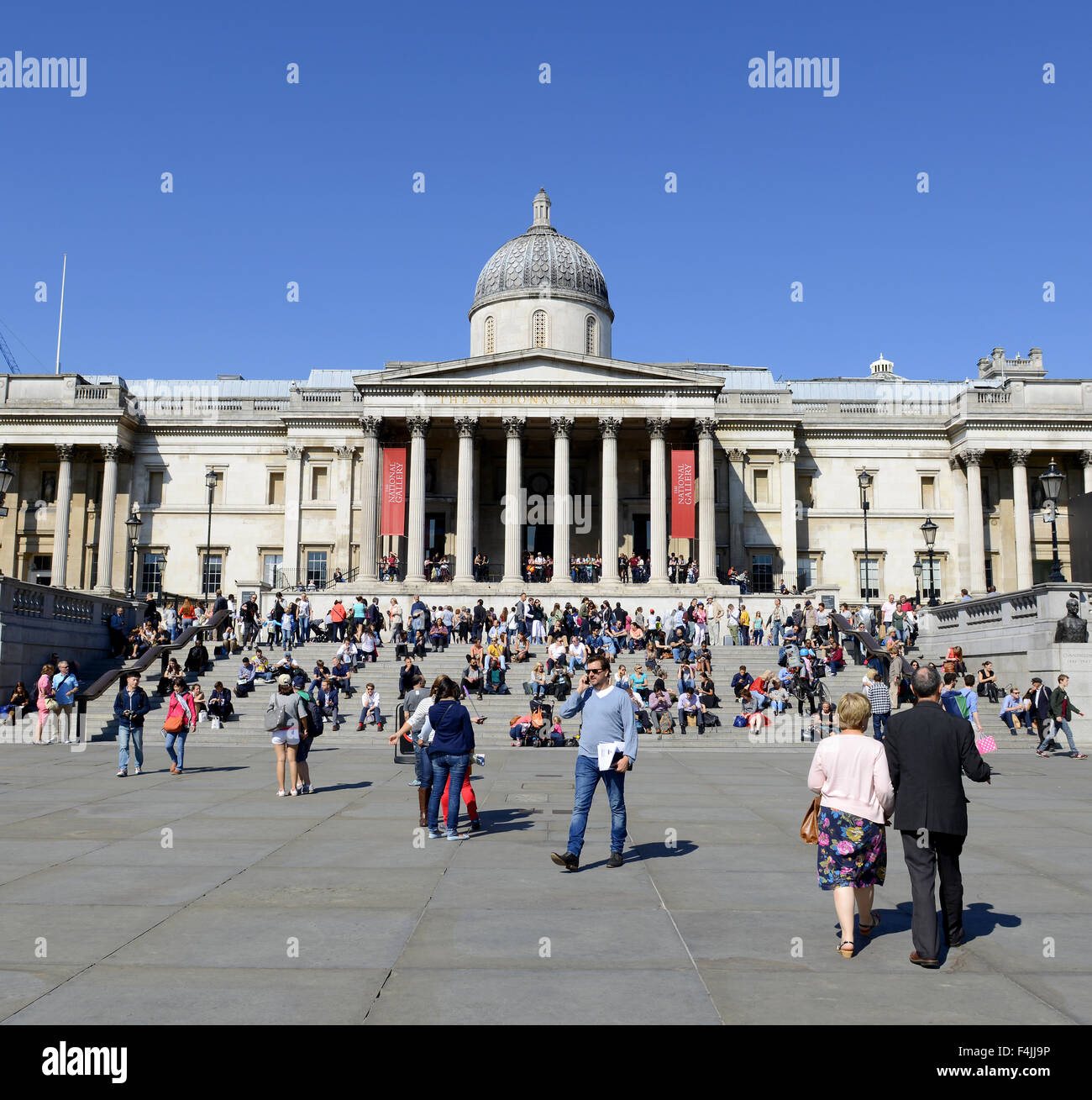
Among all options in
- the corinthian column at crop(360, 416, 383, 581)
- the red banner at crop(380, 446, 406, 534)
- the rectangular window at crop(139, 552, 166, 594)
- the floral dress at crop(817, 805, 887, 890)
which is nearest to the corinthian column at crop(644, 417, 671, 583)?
the red banner at crop(380, 446, 406, 534)

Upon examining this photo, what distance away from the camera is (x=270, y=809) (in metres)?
13.7

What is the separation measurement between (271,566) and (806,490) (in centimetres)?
2974

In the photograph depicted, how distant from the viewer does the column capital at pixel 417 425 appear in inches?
1891

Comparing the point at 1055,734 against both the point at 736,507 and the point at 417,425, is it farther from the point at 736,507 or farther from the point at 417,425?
the point at 417,425

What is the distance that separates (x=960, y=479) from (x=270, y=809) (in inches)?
1977

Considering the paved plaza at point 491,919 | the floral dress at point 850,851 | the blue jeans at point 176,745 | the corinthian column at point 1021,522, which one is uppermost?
the corinthian column at point 1021,522

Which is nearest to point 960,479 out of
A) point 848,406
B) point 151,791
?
point 848,406

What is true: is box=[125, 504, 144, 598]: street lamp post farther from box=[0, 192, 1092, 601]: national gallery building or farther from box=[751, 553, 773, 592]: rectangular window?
box=[751, 553, 773, 592]: rectangular window

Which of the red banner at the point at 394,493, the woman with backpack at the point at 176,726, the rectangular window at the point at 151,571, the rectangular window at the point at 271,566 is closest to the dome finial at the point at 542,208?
the red banner at the point at 394,493

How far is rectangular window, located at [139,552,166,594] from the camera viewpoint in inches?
2223

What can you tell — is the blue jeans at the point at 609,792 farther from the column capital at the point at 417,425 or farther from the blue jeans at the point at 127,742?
the column capital at the point at 417,425

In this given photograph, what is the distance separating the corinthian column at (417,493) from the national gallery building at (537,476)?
1.91m

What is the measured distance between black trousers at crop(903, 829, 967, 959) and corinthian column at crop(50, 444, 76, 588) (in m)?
53.0
